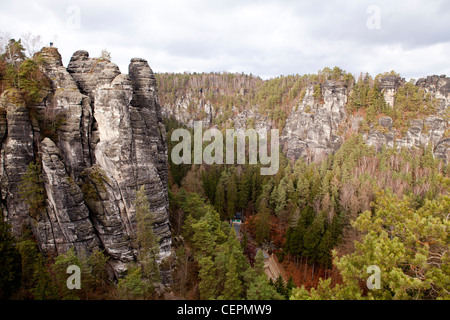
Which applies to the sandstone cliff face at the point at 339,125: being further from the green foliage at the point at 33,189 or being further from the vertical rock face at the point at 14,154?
the vertical rock face at the point at 14,154

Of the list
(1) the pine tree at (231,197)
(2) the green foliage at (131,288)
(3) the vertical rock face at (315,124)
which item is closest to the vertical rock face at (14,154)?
(2) the green foliage at (131,288)

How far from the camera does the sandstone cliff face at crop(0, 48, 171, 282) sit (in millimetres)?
16453

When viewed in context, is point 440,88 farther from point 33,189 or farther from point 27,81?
point 33,189

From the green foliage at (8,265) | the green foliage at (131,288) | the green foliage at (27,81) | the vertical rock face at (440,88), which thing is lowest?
the green foliage at (131,288)

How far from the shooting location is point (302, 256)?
33.0 metres

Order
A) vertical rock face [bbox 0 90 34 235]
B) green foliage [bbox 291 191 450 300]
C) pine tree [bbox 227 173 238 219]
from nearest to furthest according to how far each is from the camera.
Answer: green foliage [bbox 291 191 450 300] → vertical rock face [bbox 0 90 34 235] → pine tree [bbox 227 173 238 219]

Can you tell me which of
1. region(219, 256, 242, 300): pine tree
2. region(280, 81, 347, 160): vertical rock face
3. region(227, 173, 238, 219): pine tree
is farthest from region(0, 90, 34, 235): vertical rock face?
region(280, 81, 347, 160): vertical rock face

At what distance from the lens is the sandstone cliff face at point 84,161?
16453mm

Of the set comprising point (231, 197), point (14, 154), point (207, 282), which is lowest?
point (207, 282)

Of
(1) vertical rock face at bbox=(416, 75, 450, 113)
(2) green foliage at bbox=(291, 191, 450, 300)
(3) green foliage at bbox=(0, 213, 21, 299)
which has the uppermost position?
(1) vertical rock face at bbox=(416, 75, 450, 113)

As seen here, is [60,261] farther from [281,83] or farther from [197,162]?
[281,83]

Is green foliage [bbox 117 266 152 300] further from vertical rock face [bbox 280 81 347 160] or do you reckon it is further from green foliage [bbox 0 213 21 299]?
vertical rock face [bbox 280 81 347 160]

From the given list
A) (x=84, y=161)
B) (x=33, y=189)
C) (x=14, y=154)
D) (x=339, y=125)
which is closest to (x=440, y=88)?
(x=339, y=125)

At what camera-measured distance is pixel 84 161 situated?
19.1 metres
